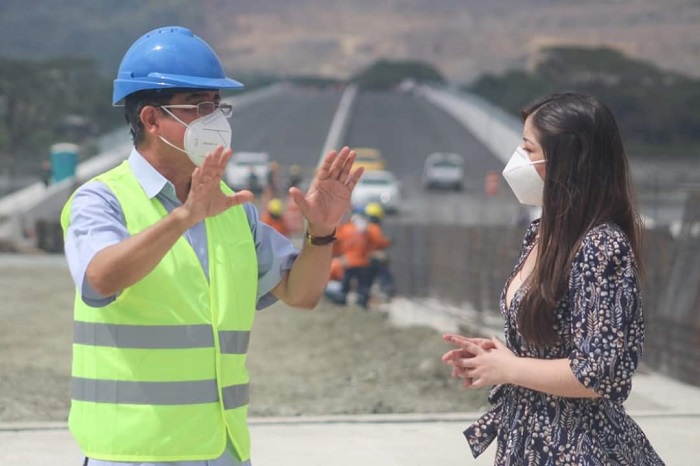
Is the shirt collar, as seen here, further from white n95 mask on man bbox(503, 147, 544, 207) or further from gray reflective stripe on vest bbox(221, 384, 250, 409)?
white n95 mask on man bbox(503, 147, 544, 207)

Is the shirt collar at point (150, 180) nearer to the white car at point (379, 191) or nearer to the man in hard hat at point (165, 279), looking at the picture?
the man in hard hat at point (165, 279)

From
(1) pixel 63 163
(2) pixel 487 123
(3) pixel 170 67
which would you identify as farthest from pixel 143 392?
(2) pixel 487 123

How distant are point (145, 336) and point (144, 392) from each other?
0.45 ft

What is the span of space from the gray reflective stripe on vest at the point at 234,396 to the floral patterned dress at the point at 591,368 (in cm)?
66

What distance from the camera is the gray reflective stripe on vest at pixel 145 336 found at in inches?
132

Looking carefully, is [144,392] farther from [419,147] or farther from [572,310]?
[419,147]

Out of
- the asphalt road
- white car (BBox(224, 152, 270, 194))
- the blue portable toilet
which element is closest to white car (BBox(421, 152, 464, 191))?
the asphalt road

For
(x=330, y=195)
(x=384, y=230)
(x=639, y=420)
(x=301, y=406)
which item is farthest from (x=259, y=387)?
(x=384, y=230)

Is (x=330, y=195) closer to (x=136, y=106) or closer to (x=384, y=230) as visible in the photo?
(x=136, y=106)

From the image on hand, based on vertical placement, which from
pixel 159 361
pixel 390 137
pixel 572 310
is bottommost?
pixel 390 137

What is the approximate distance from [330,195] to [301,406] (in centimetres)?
555

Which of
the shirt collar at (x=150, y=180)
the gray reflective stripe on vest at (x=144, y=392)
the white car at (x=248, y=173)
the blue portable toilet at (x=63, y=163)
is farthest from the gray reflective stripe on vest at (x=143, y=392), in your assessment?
the white car at (x=248, y=173)

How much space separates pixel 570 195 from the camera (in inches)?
132

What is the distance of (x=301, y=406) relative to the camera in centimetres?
915
